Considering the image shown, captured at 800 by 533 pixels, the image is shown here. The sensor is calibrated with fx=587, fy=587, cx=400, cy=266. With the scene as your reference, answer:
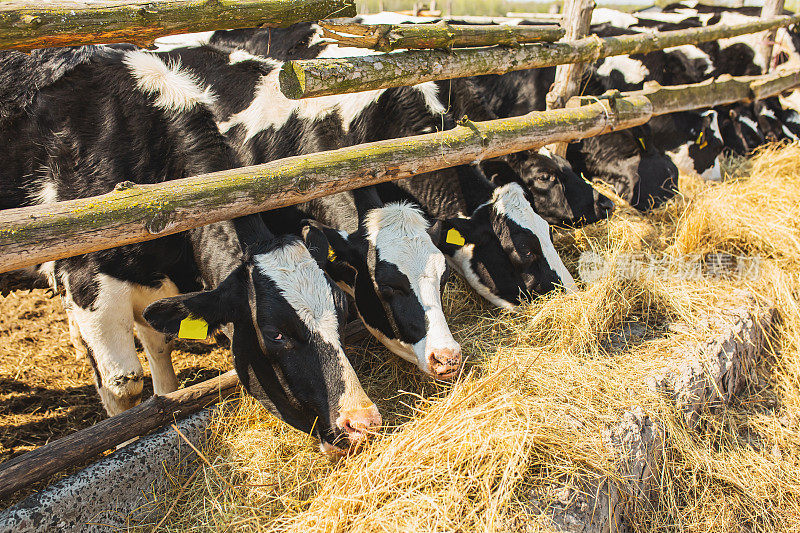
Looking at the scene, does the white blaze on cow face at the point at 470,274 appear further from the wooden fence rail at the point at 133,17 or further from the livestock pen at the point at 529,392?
the wooden fence rail at the point at 133,17

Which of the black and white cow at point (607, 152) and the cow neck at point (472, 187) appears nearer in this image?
the cow neck at point (472, 187)

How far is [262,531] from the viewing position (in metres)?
2.54

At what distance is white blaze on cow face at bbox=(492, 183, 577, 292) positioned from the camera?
432 cm

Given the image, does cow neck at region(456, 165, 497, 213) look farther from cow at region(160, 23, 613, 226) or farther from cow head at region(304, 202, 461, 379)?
cow head at region(304, 202, 461, 379)

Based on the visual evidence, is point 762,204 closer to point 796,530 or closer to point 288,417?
point 796,530

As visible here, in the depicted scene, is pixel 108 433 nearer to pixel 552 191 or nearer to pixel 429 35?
pixel 429 35

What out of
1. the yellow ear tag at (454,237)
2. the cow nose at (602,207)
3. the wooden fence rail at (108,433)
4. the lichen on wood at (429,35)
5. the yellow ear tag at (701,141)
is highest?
the lichen on wood at (429,35)

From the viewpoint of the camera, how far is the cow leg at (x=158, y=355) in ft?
13.0

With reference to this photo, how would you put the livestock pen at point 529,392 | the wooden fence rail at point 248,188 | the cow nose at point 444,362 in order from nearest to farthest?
the wooden fence rail at point 248,188, the livestock pen at point 529,392, the cow nose at point 444,362

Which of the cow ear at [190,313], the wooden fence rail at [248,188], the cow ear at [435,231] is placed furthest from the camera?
the cow ear at [435,231]

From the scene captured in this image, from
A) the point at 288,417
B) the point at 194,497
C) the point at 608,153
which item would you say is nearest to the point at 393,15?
the point at 608,153

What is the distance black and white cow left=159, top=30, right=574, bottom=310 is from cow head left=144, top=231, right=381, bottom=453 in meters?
1.27

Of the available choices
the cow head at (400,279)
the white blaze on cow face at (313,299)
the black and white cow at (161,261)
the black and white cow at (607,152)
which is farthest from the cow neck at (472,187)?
the white blaze on cow face at (313,299)

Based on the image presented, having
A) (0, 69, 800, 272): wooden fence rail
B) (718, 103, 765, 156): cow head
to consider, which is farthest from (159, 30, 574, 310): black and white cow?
(718, 103, 765, 156): cow head
